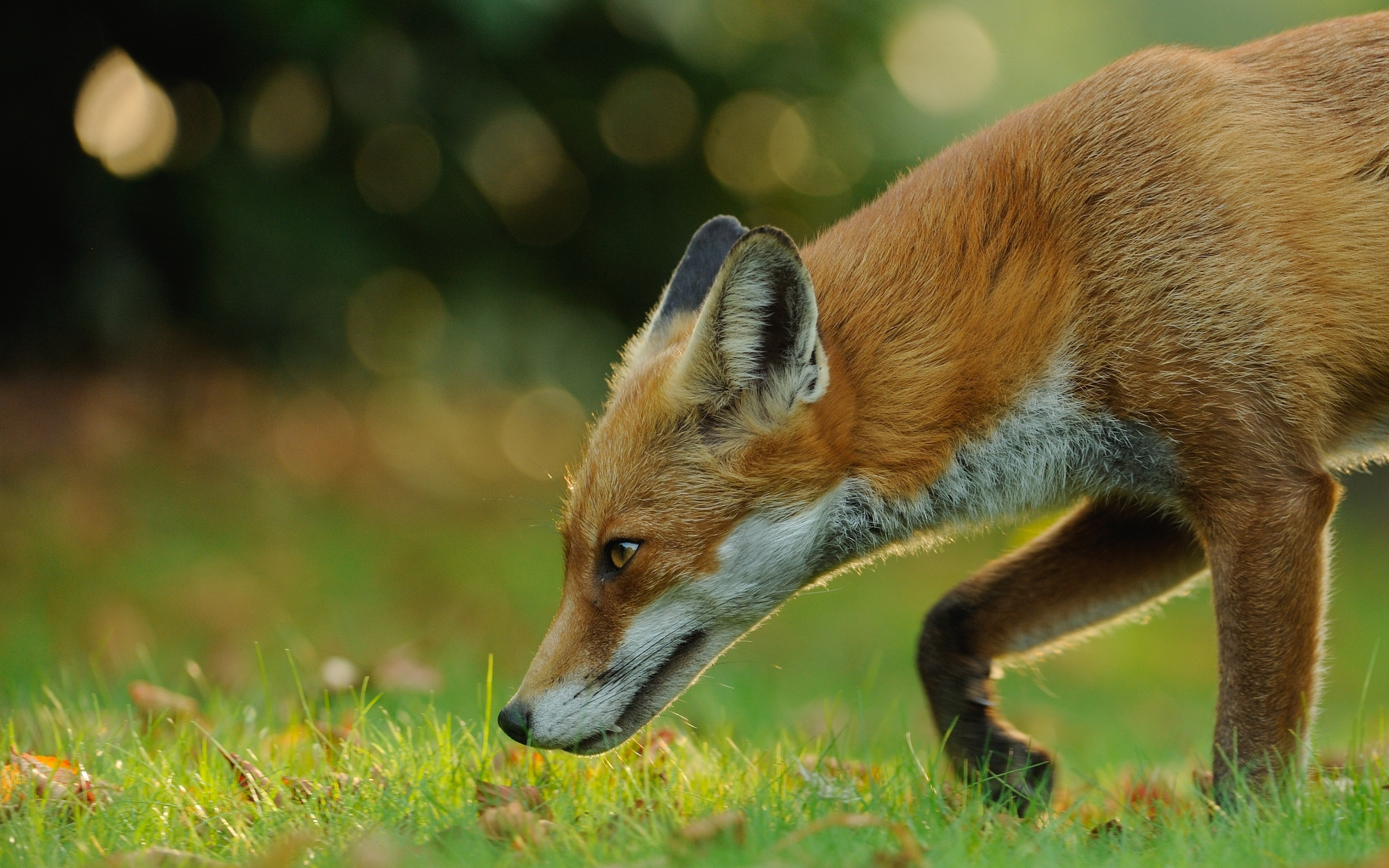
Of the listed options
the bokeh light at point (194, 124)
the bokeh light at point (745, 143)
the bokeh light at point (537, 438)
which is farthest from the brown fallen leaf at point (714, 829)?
the bokeh light at point (537, 438)

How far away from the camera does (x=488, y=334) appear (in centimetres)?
996

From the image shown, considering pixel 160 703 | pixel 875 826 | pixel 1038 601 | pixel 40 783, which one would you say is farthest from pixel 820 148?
pixel 40 783

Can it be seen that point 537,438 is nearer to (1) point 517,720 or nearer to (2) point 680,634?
(2) point 680,634

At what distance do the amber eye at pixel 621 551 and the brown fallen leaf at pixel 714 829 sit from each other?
1.04 m

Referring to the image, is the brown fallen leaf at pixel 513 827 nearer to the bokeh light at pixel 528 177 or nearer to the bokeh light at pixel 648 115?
the bokeh light at pixel 528 177

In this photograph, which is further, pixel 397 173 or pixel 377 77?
pixel 397 173

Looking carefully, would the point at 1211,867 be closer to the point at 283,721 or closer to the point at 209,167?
the point at 283,721

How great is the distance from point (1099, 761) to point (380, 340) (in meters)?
7.78

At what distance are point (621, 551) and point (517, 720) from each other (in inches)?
26.1

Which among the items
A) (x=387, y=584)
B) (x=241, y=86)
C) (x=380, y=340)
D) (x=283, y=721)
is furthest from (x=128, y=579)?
(x=283, y=721)

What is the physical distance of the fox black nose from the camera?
389 centimetres

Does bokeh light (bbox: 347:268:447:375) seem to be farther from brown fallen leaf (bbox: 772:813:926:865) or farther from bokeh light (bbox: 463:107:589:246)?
brown fallen leaf (bbox: 772:813:926:865)

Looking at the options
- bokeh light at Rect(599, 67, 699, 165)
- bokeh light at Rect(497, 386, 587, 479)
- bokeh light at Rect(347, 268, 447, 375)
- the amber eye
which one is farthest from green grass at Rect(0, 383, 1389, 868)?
bokeh light at Rect(599, 67, 699, 165)

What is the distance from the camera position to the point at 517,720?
3885mm
